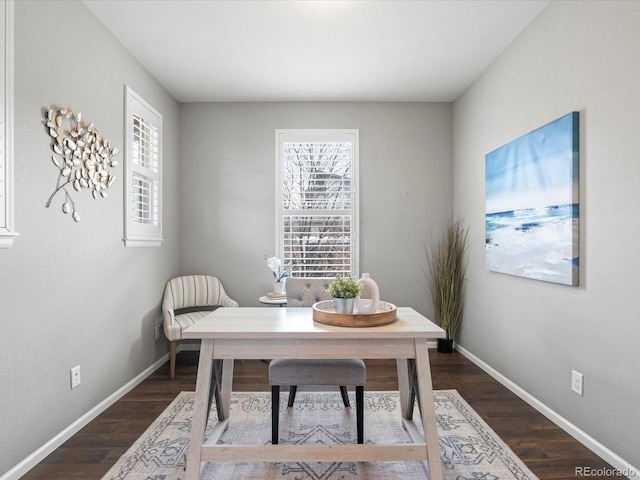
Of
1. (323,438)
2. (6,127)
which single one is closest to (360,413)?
(323,438)

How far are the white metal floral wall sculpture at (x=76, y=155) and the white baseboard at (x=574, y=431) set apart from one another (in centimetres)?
320

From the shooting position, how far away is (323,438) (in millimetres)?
2227

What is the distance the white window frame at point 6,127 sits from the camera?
69.8 inches

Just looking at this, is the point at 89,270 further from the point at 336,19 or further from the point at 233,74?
the point at 336,19

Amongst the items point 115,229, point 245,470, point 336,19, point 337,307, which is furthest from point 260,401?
point 336,19

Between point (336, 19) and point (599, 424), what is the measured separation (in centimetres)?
290

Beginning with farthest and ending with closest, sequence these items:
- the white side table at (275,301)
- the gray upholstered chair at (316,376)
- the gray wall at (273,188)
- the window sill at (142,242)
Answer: the gray wall at (273,188), the white side table at (275,301), the window sill at (142,242), the gray upholstered chair at (316,376)

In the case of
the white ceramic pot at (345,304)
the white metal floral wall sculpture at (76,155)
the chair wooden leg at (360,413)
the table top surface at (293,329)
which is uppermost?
the white metal floral wall sculpture at (76,155)

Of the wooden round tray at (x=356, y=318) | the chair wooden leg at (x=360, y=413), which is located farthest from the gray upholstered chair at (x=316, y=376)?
the wooden round tray at (x=356, y=318)

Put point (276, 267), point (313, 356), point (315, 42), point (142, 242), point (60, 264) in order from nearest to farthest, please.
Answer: point (313, 356) → point (60, 264) → point (315, 42) → point (142, 242) → point (276, 267)

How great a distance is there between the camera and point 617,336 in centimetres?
191

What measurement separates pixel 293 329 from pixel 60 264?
1463mm

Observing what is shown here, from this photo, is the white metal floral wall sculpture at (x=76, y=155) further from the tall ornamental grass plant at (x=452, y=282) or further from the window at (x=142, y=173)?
the tall ornamental grass plant at (x=452, y=282)

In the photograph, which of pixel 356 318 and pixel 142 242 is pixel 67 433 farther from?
pixel 356 318
